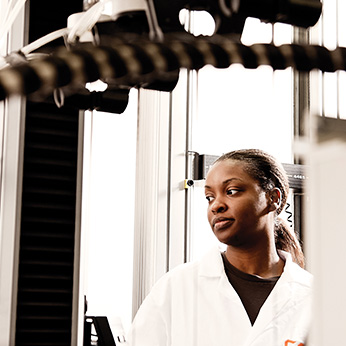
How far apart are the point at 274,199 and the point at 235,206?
0.35 ft

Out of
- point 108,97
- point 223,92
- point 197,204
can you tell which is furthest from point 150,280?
point 108,97

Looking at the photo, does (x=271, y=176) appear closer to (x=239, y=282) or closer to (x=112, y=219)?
(x=239, y=282)

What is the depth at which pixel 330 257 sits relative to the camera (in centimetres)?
17

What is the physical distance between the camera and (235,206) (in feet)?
3.85

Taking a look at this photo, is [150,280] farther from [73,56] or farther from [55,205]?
[73,56]

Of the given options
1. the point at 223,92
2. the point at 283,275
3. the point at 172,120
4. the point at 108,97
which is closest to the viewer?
the point at 108,97

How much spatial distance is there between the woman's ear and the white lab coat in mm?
127

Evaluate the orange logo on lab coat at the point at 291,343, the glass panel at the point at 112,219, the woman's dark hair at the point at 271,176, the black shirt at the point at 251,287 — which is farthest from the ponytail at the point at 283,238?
the glass panel at the point at 112,219

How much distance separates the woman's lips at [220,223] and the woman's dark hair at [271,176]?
0.11 metres

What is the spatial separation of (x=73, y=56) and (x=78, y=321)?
0.31m

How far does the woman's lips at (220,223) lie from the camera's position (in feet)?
3.77

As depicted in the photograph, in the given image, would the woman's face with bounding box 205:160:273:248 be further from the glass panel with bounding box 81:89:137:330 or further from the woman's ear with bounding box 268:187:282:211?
the glass panel with bounding box 81:89:137:330

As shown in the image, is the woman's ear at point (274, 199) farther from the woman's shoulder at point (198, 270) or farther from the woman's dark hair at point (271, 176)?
the woman's shoulder at point (198, 270)

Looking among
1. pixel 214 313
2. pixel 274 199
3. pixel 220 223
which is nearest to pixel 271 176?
pixel 274 199
